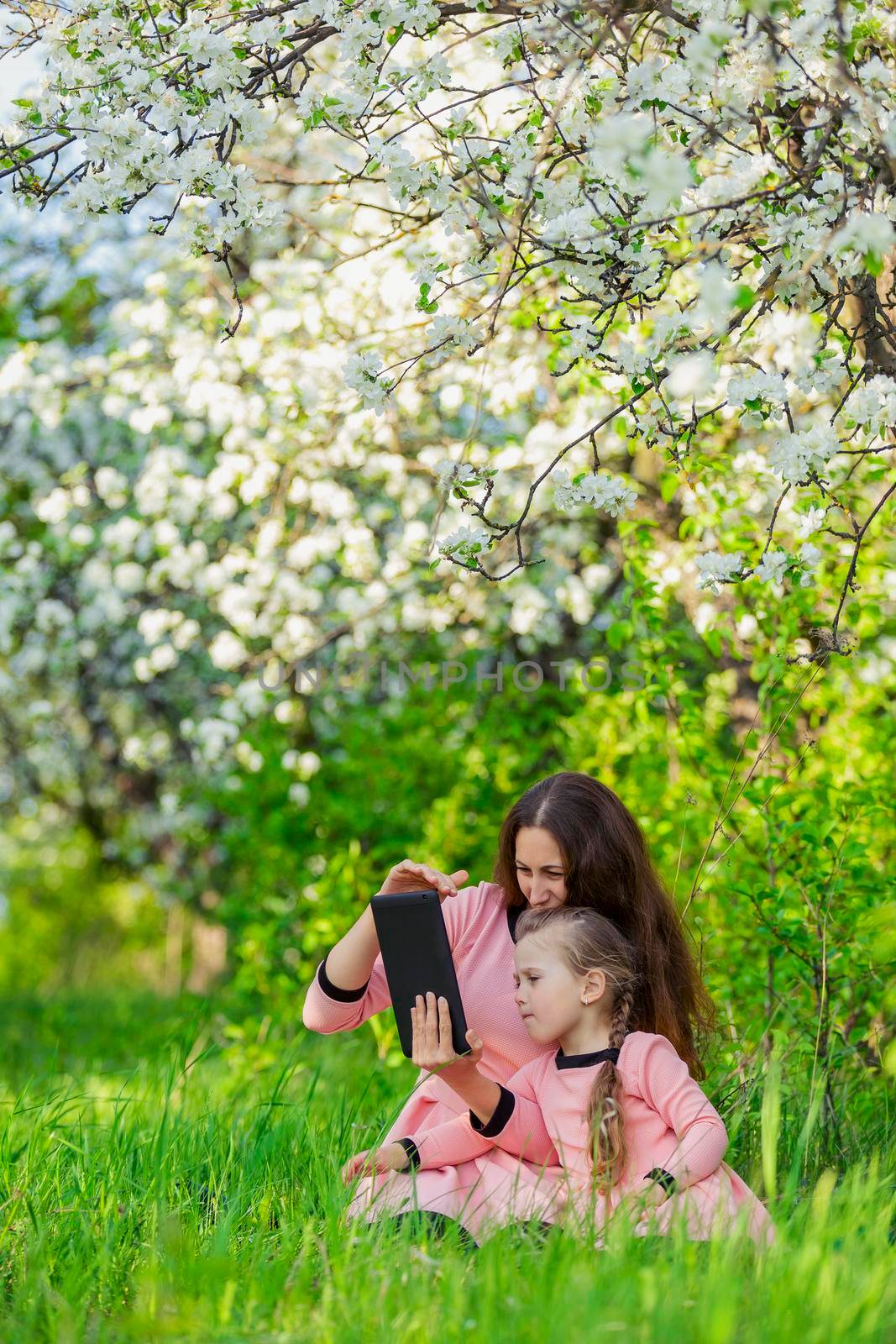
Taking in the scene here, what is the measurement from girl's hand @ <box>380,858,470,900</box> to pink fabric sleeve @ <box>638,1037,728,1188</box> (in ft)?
1.54

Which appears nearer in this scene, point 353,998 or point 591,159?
point 591,159

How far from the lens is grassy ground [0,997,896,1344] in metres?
1.74

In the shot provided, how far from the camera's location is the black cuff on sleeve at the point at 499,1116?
7.54 ft

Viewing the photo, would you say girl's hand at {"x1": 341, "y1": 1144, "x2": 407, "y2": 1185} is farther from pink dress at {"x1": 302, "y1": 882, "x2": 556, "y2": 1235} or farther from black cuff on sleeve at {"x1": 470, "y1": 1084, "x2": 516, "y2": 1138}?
black cuff on sleeve at {"x1": 470, "y1": 1084, "x2": 516, "y2": 1138}

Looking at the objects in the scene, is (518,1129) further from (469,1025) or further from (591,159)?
(591,159)

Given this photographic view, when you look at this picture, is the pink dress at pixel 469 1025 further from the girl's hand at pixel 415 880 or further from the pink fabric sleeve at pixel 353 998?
the girl's hand at pixel 415 880

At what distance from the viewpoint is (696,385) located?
6.35ft

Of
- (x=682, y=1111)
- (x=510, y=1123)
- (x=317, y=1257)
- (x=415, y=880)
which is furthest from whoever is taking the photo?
(x=415, y=880)

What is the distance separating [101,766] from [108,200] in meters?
6.13

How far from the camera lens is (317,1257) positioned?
2.10 m

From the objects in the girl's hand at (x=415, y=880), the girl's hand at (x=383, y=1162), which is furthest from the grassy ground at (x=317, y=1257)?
the girl's hand at (x=415, y=880)

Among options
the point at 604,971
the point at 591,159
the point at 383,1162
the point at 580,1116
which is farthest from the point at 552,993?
the point at 591,159

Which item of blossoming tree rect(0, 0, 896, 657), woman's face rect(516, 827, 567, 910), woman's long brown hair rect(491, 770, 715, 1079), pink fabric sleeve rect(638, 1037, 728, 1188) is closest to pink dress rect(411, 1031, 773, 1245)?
pink fabric sleeve rect(638, 1037, 728, 1188)

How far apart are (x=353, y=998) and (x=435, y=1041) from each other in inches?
14.6
